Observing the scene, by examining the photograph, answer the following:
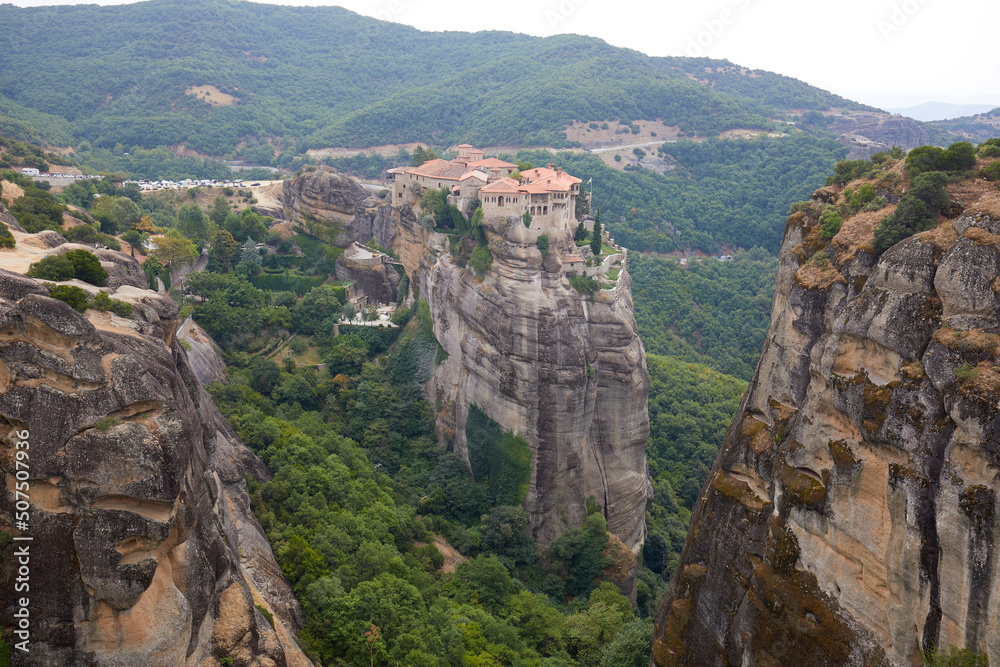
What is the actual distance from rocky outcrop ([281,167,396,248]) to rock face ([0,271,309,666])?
52501 millimetres

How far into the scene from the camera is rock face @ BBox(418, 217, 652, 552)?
47.5 metres

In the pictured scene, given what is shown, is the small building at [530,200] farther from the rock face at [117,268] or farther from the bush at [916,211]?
the bush at [916,211]

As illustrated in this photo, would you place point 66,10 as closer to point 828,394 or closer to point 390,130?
point 390,130

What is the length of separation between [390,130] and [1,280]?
13357 cm

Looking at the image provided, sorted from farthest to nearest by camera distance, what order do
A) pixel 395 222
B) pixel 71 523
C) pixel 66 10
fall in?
pixel 66 10 → pixel 395 222 → pixel 71 523

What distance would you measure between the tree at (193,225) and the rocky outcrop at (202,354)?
15.2m

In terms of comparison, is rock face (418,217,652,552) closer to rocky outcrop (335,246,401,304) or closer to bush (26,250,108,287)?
rocky outcrop (335,246,401,304)

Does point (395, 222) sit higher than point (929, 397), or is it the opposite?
point (929, 397)

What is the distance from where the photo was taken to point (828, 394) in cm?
2011

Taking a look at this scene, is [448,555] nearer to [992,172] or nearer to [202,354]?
[202,354]

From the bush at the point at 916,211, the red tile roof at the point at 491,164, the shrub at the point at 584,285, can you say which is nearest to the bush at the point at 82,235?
the shrub at the point at 584,285

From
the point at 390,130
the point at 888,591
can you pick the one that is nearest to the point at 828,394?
the point at 888,591

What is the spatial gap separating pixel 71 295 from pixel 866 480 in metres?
22.3

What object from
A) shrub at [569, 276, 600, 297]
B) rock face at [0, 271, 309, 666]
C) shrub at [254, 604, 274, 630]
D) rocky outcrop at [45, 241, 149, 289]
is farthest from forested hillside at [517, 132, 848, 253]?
rock face at [0, 271, 309, 666]
